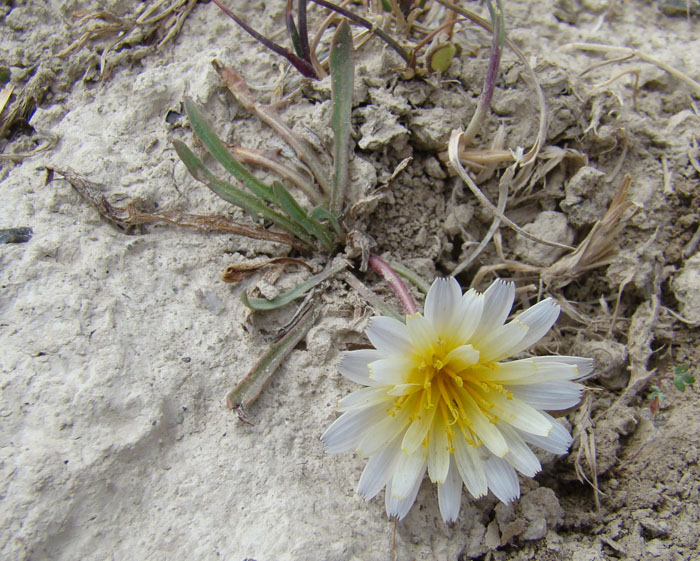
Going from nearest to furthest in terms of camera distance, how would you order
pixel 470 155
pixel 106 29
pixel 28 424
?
1. pixel 28 424
2. pixel 470 155
3. pixel 106 29

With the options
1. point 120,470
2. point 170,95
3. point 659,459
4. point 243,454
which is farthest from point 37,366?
point 659,459

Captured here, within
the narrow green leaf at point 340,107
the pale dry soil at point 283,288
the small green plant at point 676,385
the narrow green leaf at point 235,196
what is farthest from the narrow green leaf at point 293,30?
the small green plant at point 676,385

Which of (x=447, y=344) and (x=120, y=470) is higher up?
(x=447, y=344)

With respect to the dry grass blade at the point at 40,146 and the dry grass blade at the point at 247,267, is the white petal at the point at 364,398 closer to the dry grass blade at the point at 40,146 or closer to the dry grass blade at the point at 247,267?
the dry grass blade at the point at 247,267

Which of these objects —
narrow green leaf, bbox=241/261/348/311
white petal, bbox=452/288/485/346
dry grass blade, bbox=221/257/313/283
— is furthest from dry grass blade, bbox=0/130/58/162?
white petal, bbox=452/288/485/346

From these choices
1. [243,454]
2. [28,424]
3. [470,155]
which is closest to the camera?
[28,424]

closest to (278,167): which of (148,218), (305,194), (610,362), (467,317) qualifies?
(305,194)

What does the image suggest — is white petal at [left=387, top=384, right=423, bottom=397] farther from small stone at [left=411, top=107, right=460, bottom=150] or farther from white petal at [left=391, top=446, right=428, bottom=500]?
small stone at [left=411, top=107, right=460, bottom=150]

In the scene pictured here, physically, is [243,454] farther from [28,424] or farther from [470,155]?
[470,155]
